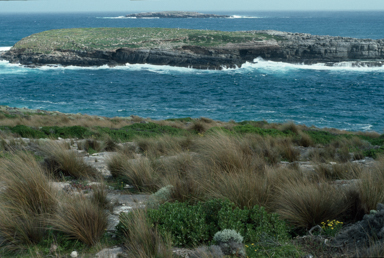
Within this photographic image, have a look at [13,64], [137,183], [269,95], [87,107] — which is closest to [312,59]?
[269,95]

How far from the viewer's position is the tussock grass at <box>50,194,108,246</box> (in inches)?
→ 150

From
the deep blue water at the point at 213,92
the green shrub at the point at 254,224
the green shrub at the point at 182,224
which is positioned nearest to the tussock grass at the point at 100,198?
the green shrub at the point at 182,224

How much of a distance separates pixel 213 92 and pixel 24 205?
39.0 metres

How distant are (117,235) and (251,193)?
198 cm

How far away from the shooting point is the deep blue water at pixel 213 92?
110 feet

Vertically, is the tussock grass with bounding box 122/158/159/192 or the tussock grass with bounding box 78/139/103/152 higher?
the tussock grass with bounding box 122/158/159/192

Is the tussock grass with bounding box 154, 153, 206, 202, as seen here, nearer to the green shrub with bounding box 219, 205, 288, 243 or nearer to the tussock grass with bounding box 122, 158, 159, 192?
the tussock grass with bounding box 122, 158, 159, 192

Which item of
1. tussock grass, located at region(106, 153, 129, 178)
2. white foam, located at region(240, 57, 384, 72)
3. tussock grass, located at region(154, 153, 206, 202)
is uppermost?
tussock grass, located at region(154, 153, 206, 202)

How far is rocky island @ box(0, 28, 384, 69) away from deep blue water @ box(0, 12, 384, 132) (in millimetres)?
2761

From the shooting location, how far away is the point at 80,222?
12.7 ft

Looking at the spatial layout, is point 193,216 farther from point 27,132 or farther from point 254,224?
point 27,132

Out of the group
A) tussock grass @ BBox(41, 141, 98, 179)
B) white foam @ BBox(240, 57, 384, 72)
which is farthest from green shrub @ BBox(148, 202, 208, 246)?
white foam @ BBox(240, 57, 384, 72)

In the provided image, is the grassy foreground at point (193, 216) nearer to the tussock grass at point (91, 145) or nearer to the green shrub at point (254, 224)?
the green shrub at point (254, 224)

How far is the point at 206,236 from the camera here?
3.88 m
